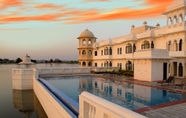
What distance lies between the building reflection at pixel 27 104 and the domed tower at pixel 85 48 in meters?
20.7

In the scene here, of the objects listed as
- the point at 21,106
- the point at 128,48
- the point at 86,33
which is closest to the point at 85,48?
the point at 86,33

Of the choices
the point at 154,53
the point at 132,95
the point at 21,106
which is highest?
the point at 154,53

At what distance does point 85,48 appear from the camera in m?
39.6

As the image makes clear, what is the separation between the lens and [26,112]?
13477 millimetres

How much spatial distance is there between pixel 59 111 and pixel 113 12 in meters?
13.4

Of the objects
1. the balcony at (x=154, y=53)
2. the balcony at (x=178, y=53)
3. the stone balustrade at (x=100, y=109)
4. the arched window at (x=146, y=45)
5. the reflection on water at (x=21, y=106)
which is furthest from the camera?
the arched window at (x=146, y=45)

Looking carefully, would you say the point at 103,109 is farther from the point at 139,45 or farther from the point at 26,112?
the point at 139,45

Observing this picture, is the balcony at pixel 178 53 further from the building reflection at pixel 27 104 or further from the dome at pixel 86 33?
the dome at pixel 86 33

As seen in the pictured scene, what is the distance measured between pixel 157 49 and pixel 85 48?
24.2 m

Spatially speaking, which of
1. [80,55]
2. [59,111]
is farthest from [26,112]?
[80,55]

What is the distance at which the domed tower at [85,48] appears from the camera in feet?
130

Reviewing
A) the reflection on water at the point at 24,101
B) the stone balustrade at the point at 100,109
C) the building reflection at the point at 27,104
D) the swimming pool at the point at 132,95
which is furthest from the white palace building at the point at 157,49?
the stone balustrade at the point at 100,109

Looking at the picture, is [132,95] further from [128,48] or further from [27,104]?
[128,48]

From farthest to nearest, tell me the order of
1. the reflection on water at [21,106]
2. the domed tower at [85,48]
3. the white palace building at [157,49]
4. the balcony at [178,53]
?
1. the domed tower at [85,48]
2. the balcony at [178,53]
3. the white palace building at [157,49]
4. the reflection on water at [21,106]
